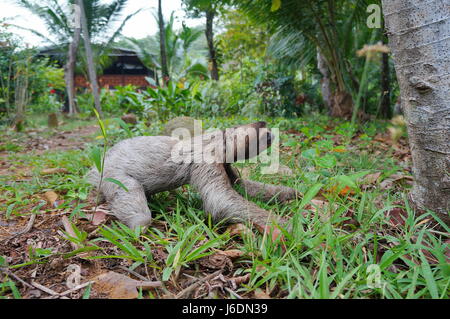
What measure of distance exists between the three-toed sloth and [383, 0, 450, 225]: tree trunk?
87 cm

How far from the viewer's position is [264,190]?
2.46 m

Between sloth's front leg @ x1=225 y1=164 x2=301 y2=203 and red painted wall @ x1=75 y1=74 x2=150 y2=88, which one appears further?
red painted wall @ x1=75 y1=74 x2=150 y2=88

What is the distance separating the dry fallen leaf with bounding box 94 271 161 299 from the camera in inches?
53.7

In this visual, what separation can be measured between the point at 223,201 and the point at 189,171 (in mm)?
431

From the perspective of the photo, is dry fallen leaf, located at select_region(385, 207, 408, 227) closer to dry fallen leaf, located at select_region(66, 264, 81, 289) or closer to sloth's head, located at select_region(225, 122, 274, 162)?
sloth's head, located at select_region(225, 122, 274, 162)

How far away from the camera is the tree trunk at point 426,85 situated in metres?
1.79

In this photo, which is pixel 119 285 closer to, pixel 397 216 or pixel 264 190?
pixel 264 190

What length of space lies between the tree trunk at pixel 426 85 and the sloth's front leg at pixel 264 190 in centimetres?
85

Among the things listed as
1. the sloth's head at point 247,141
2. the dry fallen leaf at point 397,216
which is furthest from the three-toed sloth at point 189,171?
the dry fallen leaf at point 397,216

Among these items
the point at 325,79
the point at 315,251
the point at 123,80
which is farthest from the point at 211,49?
the point at 315,251

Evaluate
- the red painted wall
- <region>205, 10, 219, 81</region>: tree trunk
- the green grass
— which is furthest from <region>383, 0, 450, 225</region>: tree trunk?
the red painted wall

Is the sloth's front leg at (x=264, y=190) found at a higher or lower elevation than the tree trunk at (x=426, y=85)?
lower

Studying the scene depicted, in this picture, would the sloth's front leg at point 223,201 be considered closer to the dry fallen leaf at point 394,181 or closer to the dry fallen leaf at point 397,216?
the dry fallen leaf at point 397,216
